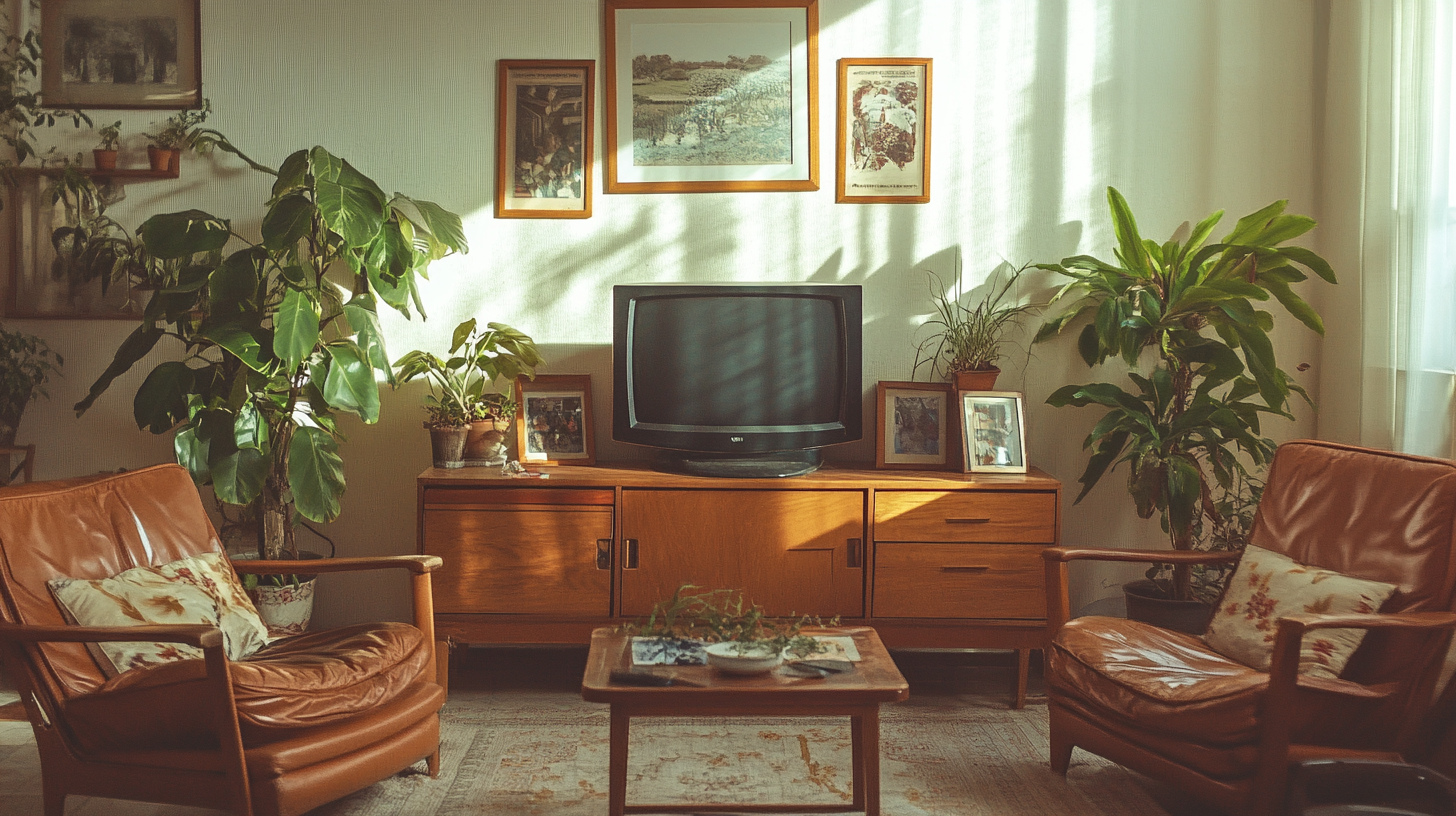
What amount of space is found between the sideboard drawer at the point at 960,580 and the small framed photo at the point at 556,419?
3.59 feet

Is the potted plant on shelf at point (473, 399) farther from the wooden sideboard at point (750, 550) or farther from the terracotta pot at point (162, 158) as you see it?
the terracotta pot at point (162, 158)

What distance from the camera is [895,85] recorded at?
12.0 ft

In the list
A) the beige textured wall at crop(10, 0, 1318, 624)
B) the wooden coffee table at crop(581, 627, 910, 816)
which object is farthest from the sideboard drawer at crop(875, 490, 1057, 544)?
the wooden coffee table at crop(581, 627, 910, 816)

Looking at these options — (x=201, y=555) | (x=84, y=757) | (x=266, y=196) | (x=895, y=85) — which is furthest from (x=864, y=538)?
(x=266, y=196)

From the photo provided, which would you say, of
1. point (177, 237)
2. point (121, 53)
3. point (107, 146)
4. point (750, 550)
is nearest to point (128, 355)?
point (177, 237)

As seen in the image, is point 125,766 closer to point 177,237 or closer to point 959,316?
point 177,237

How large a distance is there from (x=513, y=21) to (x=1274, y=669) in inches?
121

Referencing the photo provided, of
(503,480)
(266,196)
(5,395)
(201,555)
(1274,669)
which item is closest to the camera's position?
(1274,669)

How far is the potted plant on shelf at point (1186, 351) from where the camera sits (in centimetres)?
317

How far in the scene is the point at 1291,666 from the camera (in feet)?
6.88

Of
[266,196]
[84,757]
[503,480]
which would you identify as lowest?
[84,757]

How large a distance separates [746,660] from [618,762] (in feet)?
1.16

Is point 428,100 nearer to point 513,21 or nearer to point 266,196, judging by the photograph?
point 513,21

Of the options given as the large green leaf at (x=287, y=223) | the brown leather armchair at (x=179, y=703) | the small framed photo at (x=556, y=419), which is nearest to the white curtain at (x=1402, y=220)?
the small framed photo at (x=556, y=419)
